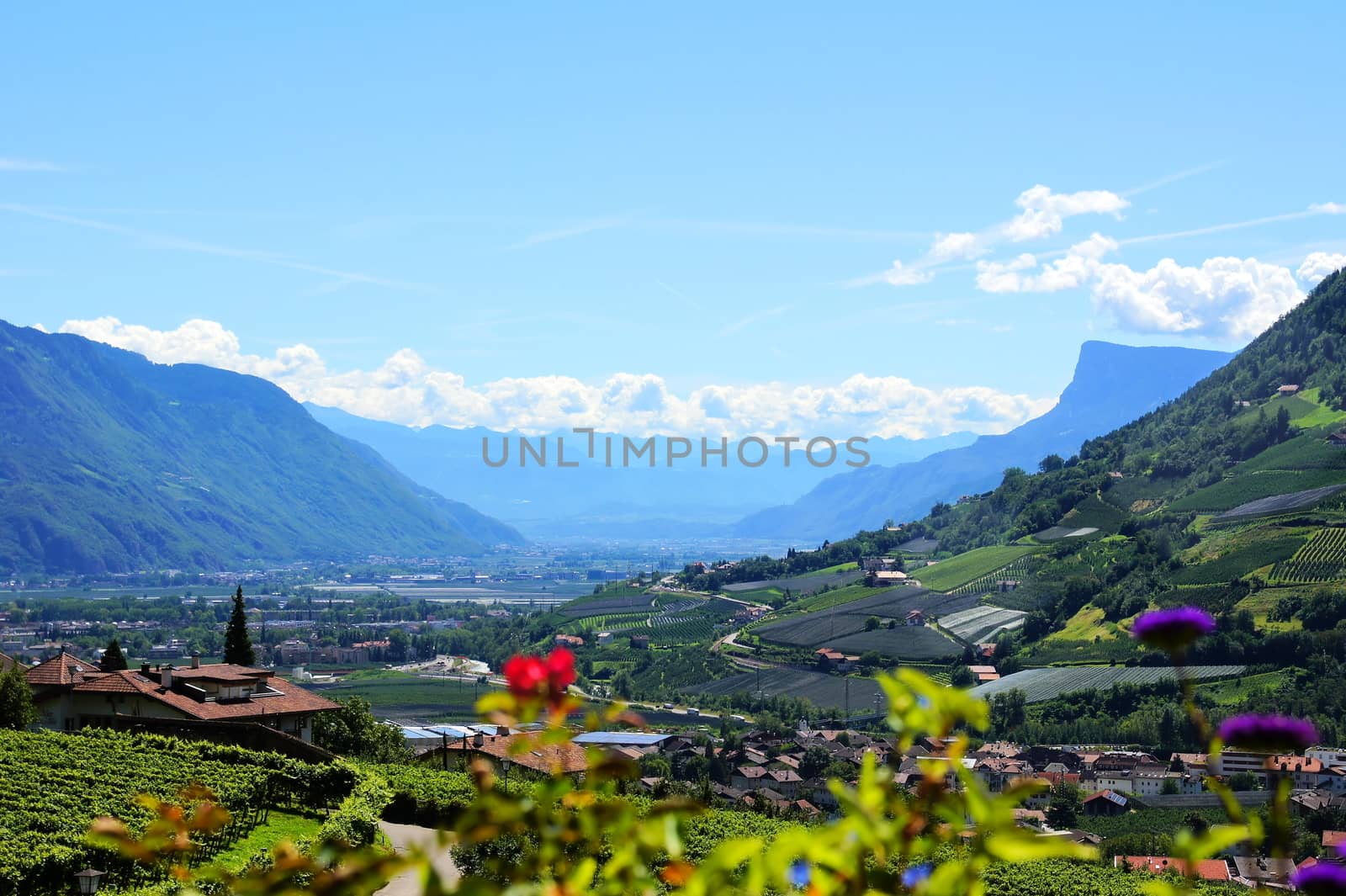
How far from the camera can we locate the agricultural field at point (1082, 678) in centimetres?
9706

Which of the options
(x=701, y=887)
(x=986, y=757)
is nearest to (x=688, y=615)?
(x=986, y=757)

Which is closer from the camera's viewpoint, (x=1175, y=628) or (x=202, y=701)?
(x=1175, y=628)

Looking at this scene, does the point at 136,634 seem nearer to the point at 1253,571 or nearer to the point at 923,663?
the point at 923,663

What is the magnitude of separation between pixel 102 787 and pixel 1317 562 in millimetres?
103624

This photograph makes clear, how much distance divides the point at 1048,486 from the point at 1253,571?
208ft

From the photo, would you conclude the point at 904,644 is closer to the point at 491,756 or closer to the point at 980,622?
the point at 980,622

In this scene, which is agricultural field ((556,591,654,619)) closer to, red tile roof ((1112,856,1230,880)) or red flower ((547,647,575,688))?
red tile roof ((1112,856,1230,880))

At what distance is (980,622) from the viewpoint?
4978 inches

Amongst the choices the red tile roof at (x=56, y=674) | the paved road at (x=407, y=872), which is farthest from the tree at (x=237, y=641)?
the paved road at (x=407, y=872)

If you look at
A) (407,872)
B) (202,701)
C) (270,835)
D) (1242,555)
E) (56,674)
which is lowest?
→ (407,872)

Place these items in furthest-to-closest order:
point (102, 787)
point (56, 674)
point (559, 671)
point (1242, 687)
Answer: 1. point (1242, 687)
2. point (56, 674)
3. point (102, 787)
4. point (559, 671)

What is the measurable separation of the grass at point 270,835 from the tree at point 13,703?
30.7 ft

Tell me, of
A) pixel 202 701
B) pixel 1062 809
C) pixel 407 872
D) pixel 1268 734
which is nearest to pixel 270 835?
pixel 407 872

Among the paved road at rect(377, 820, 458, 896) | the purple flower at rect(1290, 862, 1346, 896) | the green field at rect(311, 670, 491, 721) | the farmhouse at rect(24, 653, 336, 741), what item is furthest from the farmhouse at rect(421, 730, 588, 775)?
the green field at rect(311, 670, 491, 721)
